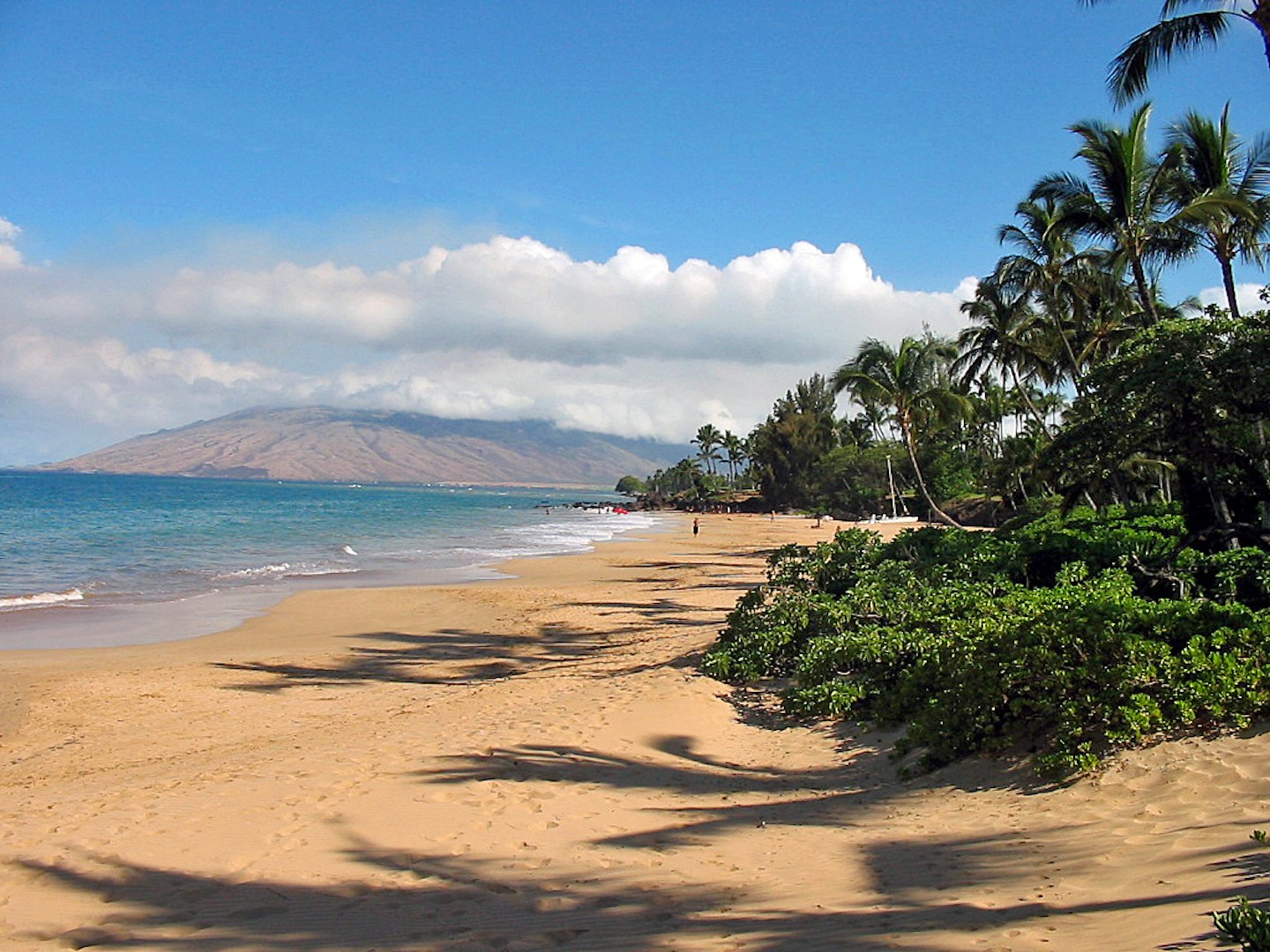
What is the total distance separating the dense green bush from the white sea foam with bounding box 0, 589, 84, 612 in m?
16.6

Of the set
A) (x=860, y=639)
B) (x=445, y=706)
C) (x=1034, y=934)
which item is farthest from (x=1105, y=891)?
(x=445, y=706)

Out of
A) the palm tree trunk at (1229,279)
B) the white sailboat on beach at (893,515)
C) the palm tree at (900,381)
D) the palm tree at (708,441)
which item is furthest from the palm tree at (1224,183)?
the palm tree at (708,441)

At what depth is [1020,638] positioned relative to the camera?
250 inches

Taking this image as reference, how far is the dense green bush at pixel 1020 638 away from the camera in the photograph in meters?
5.57

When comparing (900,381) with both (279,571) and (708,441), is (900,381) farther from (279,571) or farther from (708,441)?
(708,441)

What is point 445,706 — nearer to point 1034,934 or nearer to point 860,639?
point 860,639

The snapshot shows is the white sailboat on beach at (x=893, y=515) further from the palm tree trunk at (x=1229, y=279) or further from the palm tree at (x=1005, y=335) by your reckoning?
the palm tree trunk at (x=1229, y=279)

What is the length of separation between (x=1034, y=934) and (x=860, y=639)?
4.83 meters

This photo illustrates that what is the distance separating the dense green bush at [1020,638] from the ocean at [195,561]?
12.1m

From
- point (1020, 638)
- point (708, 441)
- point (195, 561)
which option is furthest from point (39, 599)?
point (708, 441)

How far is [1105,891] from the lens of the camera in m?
3.79

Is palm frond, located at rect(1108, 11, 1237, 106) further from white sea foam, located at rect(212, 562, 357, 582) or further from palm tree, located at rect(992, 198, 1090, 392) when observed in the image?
white sea foam, located at rect(212, 562, 357, 582)

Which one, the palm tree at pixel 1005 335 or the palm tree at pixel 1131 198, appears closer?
the palm tree at pixel 1131 198

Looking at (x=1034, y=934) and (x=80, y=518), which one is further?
(x=80, y=518)
